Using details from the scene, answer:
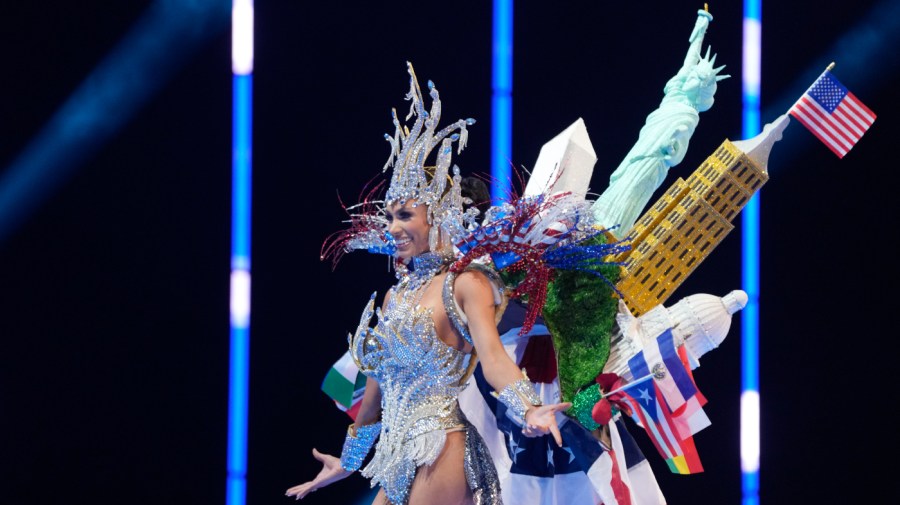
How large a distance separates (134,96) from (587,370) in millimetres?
2248

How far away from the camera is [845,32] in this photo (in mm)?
4586

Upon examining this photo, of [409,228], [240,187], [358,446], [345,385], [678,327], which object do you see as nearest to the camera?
[409,228]

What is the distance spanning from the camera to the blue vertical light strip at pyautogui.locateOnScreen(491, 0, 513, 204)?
14.8ft

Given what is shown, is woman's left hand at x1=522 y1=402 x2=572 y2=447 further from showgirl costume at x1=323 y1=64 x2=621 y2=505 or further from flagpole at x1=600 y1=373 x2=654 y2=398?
flagpole at x1=600 y1=373 x2=654 y2=398

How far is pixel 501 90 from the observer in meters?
4.54

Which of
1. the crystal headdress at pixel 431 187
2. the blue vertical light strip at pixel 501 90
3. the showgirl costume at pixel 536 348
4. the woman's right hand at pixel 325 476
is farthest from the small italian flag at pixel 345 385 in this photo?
the blue vertical light strip at pixel 501 90

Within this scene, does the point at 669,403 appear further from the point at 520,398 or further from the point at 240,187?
the point at 240,187

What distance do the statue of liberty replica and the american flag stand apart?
1.06 feet

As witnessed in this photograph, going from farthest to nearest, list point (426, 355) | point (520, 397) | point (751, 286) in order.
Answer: point (751, 286)
point (426, 355)
point (520, 397)

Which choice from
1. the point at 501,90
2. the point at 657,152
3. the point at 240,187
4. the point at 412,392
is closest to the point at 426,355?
the point at 412,392

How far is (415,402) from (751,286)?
237 centimetres

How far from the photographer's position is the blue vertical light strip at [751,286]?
4598mm

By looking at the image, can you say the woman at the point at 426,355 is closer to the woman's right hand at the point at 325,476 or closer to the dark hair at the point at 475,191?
the woman's right hand at the point at 325,476

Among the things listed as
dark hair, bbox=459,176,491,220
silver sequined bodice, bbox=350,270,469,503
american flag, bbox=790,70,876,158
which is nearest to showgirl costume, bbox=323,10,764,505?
silver sequined bodice, bbox=350,270,469,503
